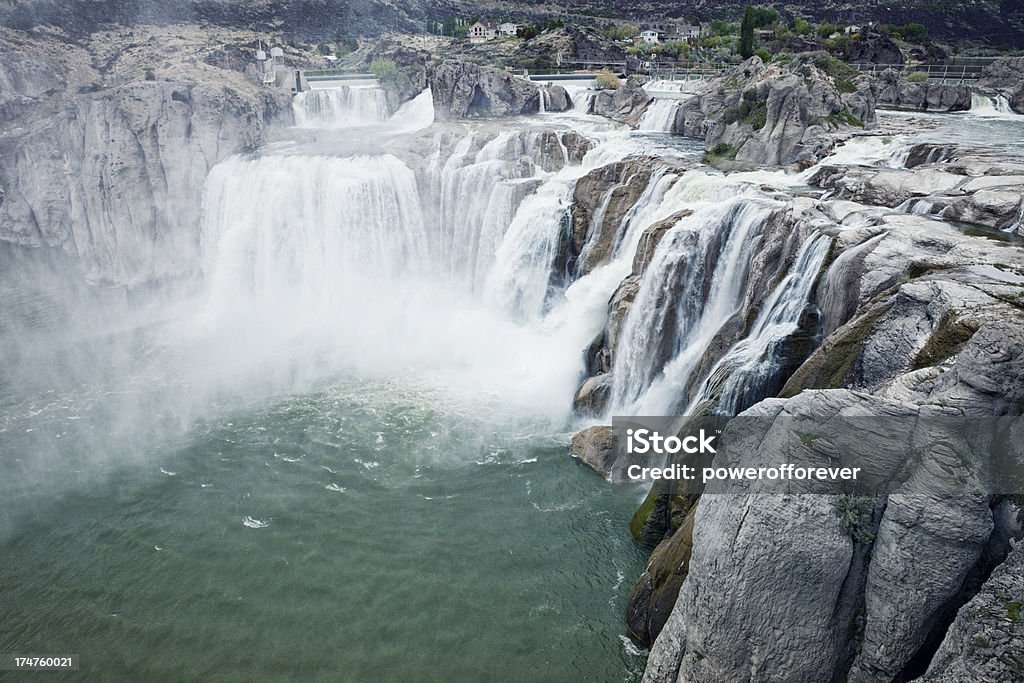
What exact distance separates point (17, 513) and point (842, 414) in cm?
1919

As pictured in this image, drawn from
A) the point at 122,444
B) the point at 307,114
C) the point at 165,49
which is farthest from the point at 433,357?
the point at 165,49

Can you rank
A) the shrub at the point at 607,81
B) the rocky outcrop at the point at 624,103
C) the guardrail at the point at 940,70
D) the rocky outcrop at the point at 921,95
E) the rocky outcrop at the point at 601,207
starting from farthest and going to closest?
the shrub at the point at 607,81 < the guardrail at the point at 940,70 < the rocky outcrop at the point at 624,103 < the rocky outcrop at the point at 921,95 < the rocky outcrop at the point at 601,207

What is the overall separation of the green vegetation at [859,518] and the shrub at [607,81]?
39860 millimetres

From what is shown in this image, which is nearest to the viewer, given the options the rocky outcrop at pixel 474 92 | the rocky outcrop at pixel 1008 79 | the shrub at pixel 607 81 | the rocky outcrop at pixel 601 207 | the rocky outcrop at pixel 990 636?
the rocky outcrop at pixel 990 636

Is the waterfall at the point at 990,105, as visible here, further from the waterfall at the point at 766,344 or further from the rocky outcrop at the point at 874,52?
the waterfall at the point at 766,344

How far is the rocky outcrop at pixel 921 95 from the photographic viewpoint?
119 ft

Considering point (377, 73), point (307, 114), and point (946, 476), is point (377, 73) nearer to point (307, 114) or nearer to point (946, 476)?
point (307, 114)

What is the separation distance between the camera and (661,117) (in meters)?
35.5

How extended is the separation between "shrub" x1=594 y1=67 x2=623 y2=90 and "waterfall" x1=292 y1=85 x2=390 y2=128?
1518cm

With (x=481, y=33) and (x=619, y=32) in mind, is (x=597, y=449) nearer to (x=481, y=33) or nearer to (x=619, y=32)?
(x=619, y=32)

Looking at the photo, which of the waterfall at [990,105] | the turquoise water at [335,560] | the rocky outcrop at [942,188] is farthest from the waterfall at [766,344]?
the waterfall at [990,105]

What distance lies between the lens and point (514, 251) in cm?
2517

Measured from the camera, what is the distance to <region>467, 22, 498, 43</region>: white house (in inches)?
3157

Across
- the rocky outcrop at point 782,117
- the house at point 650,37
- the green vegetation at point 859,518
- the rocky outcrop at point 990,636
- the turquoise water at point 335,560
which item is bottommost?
the turquoise water at point 335,560
